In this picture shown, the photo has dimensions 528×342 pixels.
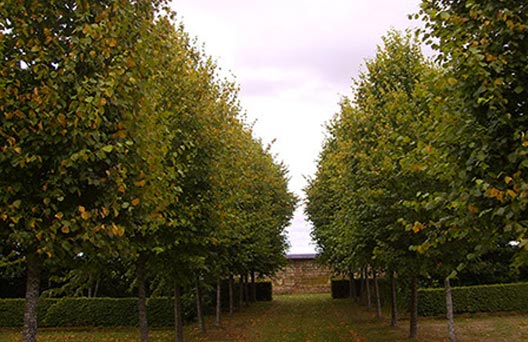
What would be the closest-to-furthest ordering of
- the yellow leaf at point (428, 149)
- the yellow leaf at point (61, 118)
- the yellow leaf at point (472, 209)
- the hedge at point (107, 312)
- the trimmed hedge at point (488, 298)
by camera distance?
the yellow leaf at point (472, 209) → the yellow leaf at point (61, 118) → the yellow leaf at point (428, 149) → the hedge at point (107, 312) → the trimmed hedge at point (488, 298)

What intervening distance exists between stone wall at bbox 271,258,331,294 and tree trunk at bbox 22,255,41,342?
45144mm

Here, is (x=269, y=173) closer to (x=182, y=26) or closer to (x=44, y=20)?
(x=182, y=26)

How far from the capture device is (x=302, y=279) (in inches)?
Answer: 2015

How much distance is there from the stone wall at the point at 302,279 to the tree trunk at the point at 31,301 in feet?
148

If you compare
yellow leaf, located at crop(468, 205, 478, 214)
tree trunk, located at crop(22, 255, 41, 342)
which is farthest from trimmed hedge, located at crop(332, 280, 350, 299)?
yellow leaf, located at crop(468, 205, 478, 214)

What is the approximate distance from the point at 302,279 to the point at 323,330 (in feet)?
105

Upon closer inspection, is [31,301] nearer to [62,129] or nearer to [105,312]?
[62,129]

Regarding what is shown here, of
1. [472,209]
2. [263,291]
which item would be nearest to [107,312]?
[472,209]

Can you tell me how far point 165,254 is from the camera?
12289mm

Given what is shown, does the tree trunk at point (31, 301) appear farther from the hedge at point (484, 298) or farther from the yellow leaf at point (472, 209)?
the hedge at point (484, 298)

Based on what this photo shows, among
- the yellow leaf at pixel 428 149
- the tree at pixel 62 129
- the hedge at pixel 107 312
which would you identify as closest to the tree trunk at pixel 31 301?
the tree at pixel 62 129

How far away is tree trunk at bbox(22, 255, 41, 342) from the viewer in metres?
6.67

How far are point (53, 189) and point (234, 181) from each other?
334 inches

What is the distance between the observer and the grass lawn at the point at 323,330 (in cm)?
1728
